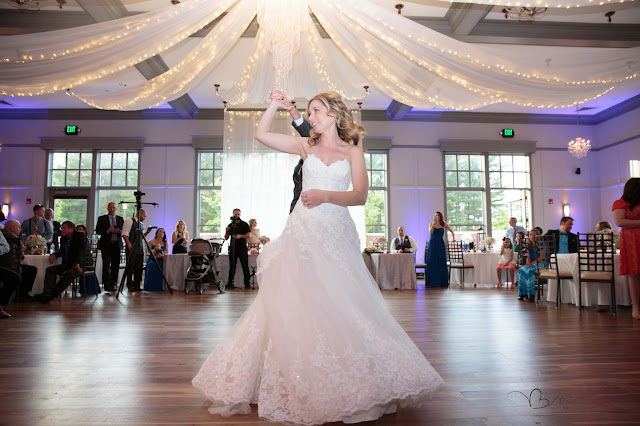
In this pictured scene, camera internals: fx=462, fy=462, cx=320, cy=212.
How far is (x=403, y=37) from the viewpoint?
2830mm

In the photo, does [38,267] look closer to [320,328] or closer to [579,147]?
[320,328]

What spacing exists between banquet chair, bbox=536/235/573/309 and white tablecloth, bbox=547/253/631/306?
0.29 ft

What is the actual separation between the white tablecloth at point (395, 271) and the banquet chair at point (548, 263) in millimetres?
2797

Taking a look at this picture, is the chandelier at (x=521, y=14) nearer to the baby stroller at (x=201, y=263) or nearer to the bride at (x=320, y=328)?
the bride at (x=320, y=328)

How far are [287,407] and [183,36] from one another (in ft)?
7.45

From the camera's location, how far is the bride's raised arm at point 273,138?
206cm

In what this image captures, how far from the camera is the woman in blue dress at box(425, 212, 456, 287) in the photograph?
933cm

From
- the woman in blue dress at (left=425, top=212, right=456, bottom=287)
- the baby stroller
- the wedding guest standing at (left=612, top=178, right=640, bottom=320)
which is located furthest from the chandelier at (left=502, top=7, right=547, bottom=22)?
the baby stroller

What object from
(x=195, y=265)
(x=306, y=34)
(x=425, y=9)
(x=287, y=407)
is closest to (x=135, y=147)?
(x=195, y=265)

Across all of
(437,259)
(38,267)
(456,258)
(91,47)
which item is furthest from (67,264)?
(456,258)

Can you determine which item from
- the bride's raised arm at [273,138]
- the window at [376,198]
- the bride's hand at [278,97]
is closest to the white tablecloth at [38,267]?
the bride's raised arm at [273,138]

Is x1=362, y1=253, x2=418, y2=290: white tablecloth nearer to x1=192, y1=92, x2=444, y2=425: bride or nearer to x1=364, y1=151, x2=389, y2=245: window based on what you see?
x1=364, y1=151, x2=389, y2=245: window

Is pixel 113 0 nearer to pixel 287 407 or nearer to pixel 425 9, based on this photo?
pixel 425 9

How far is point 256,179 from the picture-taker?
37.4 ft
